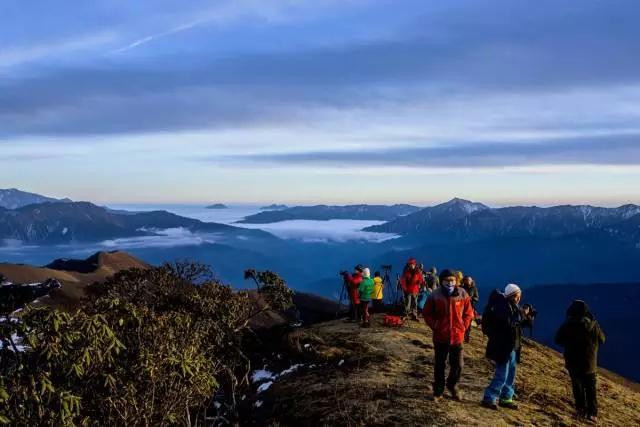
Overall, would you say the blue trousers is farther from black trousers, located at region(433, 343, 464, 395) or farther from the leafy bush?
the leafy bush

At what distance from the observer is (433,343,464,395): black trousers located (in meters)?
14.4

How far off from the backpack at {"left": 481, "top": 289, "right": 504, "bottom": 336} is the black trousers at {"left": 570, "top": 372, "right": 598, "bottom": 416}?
321 cm

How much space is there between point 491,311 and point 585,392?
488 centimetres

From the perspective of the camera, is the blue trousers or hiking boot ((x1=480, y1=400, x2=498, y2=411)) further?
hiking boot ((x1=480, y1=400, x2=498, y2=411))

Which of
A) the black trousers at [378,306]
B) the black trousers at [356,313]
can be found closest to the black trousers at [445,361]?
the black trousers at [356,313]

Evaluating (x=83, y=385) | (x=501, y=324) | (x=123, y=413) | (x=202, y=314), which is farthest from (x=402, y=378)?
(x=83, y=385)

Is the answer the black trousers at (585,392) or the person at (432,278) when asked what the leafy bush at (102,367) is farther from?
the person at (432,278)

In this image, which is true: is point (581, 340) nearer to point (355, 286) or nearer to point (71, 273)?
point (355, 286)

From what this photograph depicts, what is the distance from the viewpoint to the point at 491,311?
1424cm

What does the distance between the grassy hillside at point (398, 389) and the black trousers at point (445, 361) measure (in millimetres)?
591

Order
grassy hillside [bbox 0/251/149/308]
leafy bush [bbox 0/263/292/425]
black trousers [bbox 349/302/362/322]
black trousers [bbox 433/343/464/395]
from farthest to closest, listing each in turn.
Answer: grassy hillside [bbox 0/251/149/308] < black trousers [bbox 349/302/362/322] < black trousers [bbox 433/343/464/395] < leafy bush [bbox 0/263/292/425]

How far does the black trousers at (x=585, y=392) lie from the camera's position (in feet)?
50.9

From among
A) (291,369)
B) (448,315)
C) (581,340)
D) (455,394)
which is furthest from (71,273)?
(581,340)

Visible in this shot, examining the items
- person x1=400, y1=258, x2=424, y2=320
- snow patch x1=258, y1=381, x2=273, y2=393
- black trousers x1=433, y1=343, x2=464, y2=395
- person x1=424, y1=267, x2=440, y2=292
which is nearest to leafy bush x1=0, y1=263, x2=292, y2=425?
snow patch x1=258, y1=381, x2=273, y2=393
